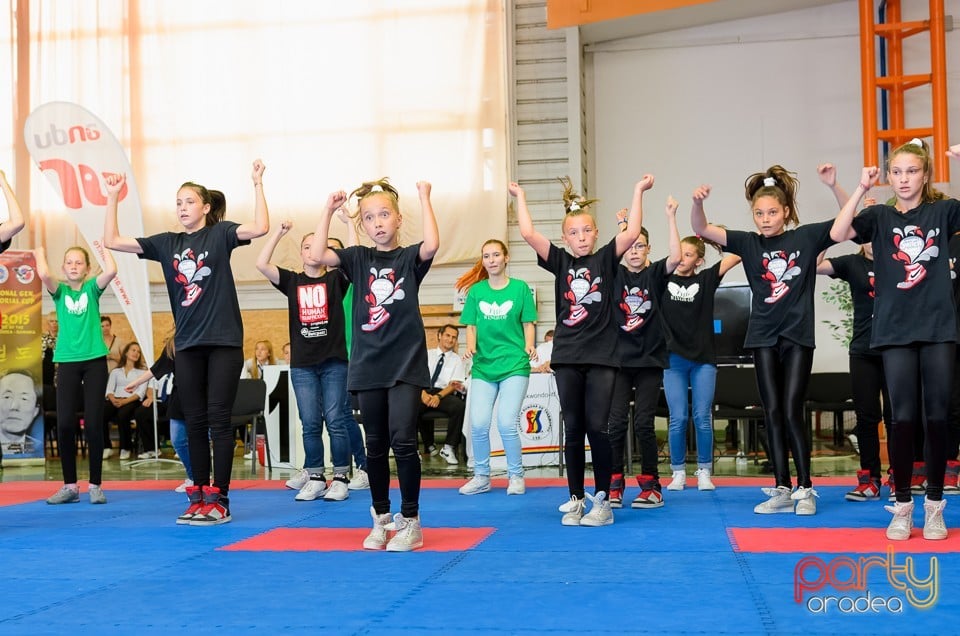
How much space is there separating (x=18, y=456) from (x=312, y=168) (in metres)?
4.71

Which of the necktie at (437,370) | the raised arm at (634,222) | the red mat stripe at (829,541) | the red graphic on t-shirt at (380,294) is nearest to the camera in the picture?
the red mat stripe at (829,541)

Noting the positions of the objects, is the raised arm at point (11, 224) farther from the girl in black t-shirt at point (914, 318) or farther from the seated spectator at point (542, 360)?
the seated spectator at point (542, 360)

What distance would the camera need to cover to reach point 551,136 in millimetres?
11398

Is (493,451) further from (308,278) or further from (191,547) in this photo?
(191,547)

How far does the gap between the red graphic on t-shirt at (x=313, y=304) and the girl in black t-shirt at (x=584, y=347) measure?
1598 millimetres

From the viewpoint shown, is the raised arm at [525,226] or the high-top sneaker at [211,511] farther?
the high-top sneaker at [211,511]

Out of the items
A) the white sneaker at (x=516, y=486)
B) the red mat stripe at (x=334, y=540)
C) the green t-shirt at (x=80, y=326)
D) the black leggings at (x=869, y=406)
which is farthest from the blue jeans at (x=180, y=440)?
the black leggings at (x=869, y=406)

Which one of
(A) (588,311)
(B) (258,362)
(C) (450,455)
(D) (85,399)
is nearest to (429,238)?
(A) (588,311)

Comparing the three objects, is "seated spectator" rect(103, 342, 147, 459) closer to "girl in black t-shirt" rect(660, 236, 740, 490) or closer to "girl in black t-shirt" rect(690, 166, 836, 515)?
"girl in black t-shirt" rect(660, 236, 740, 490)

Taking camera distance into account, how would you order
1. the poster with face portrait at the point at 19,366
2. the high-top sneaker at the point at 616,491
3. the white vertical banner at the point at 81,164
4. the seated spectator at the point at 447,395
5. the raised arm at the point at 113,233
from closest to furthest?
the raised arm at the point at 113,233 < the high-top sneaker at the point at 616,491 < the white vertical banner at the point at 81,164 < the seated spectator at the point at 447,395 < the poster with face portrait at the point at 19,366

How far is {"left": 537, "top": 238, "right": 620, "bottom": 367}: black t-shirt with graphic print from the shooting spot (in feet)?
14.6

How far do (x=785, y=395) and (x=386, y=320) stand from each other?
6.34 feet

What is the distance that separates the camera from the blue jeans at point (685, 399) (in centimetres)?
578

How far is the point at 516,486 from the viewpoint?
5957 millimetres
